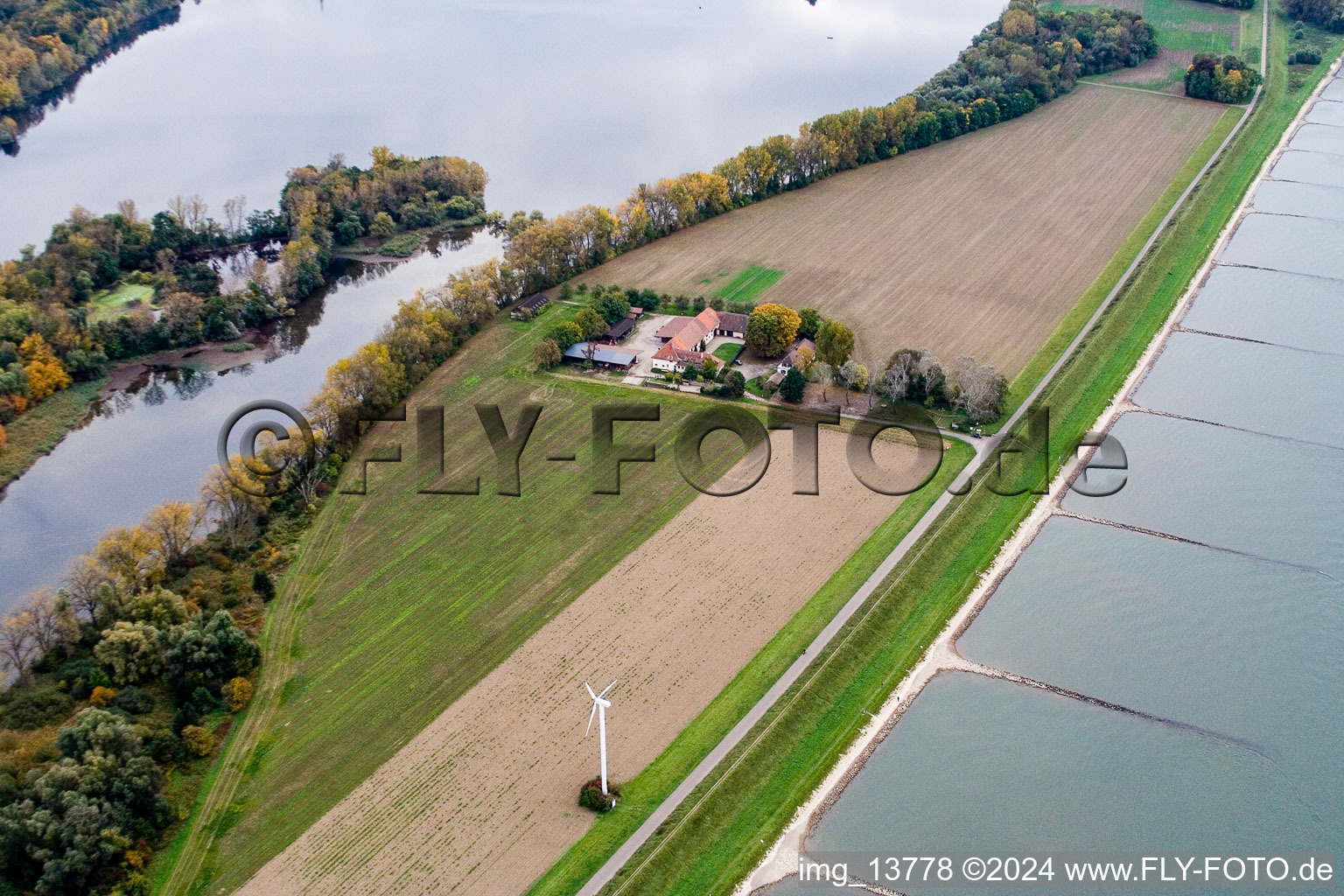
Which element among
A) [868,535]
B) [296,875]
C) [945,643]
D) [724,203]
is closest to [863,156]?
[724,203]

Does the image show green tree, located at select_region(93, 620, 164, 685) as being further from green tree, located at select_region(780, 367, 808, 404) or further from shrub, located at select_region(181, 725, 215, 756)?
green tree, located at select_region(780, 367, 808, 404)

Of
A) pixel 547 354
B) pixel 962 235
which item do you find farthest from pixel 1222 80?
pixel 547 354

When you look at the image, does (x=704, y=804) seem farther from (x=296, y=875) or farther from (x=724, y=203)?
(x=724, y=203)

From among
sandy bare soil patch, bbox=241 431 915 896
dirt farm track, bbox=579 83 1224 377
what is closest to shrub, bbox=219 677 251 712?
sandy bare soil patch, bbox=241 431 915 896

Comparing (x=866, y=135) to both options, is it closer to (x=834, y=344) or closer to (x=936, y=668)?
(x=834, y=344)

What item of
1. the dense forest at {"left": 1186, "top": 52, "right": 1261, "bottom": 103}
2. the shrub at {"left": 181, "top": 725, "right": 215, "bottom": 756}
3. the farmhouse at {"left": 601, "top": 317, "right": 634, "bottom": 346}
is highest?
the dense forest at {"left": 1186, "top": 52, "right": 1261, "bottom": 103}
